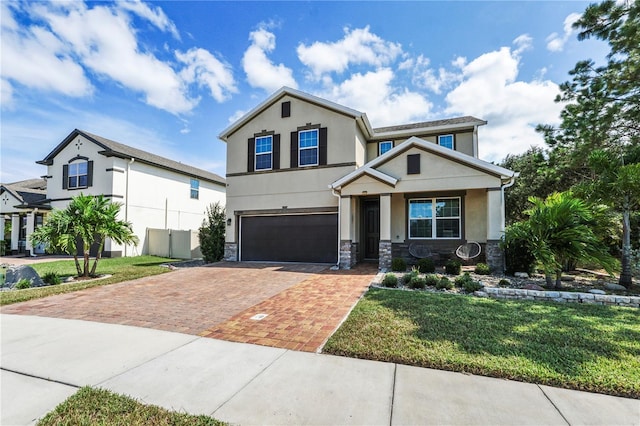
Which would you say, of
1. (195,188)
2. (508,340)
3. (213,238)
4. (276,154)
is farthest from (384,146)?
(195,188)

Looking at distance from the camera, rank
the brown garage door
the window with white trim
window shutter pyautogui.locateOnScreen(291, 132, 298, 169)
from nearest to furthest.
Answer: the window with white trim
the brown garage door
window shutter pyautogui.locateOnScreen(291, 132, 298, 169)

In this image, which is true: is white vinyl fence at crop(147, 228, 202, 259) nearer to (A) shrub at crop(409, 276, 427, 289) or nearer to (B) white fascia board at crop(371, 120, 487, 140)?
(B) white fascia board at crop(371, 120, 487, 140)

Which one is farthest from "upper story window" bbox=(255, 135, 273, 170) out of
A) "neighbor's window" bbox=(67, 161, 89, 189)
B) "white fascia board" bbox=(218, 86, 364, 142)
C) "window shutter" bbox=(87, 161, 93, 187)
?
"neighbor's window" bbox=(67, 161, 89, 189)

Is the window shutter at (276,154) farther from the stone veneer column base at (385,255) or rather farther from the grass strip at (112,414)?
the grass strip at (112,414)

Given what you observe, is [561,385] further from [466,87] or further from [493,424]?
[466,87]

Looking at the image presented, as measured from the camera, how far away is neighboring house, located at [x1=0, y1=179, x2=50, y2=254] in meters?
19.9

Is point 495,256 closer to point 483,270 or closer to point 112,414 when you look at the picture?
point 483,270

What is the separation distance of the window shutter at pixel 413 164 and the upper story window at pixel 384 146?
3.83m

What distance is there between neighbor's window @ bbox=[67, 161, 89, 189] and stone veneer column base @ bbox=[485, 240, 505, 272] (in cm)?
2238

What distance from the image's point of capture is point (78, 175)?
18844mm

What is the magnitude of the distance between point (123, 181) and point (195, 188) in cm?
546

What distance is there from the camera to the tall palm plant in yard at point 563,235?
735 centimetres

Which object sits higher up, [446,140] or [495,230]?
[446,140]

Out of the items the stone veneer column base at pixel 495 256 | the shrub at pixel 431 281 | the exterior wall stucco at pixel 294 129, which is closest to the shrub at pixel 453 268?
the stone veneer column base at pixel 495 256
